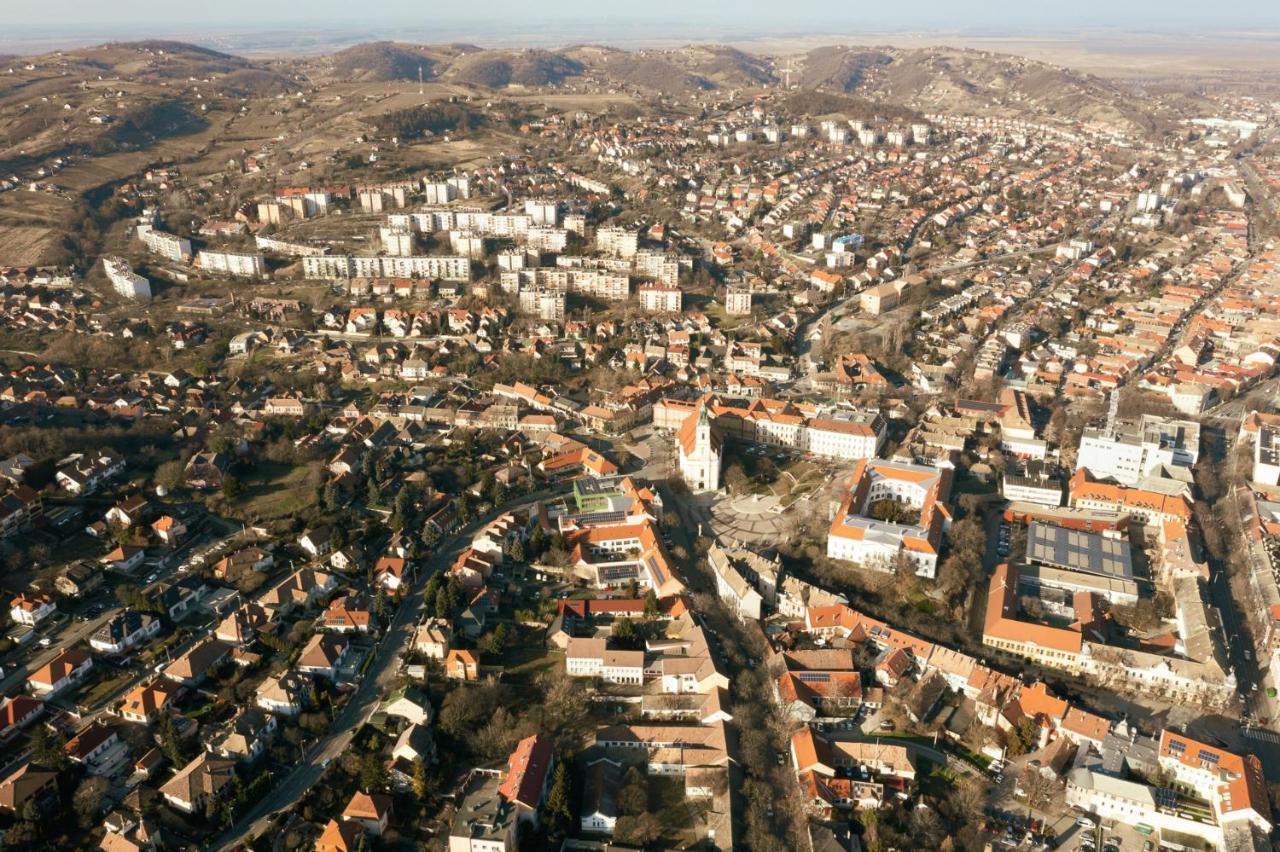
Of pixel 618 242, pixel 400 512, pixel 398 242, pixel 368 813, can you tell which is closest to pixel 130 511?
pixel 400 512

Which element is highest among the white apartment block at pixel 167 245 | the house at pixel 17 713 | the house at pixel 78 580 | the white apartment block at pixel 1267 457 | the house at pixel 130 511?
the white apartment block at pixel 167 245

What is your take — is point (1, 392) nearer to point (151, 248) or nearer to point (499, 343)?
point (499, 343)

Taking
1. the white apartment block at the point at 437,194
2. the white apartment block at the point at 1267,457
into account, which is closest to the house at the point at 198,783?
the white apartment block at the point at 1267,457

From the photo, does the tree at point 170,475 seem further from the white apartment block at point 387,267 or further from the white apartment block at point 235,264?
the white apartment block at point 235,264

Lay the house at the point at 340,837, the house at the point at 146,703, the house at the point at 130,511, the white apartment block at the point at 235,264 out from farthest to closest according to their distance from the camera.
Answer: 1. the white apartment block at the point at 235,264
2. the house at the point at 130,511
3. the house at the point at 146,703
4. the house at the point at 340,837

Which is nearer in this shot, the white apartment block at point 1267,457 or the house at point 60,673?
the house at point 60,673

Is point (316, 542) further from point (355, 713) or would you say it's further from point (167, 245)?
point (167, 245)

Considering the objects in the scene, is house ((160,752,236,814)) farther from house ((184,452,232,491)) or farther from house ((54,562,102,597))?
house ((184,452,232,491))
